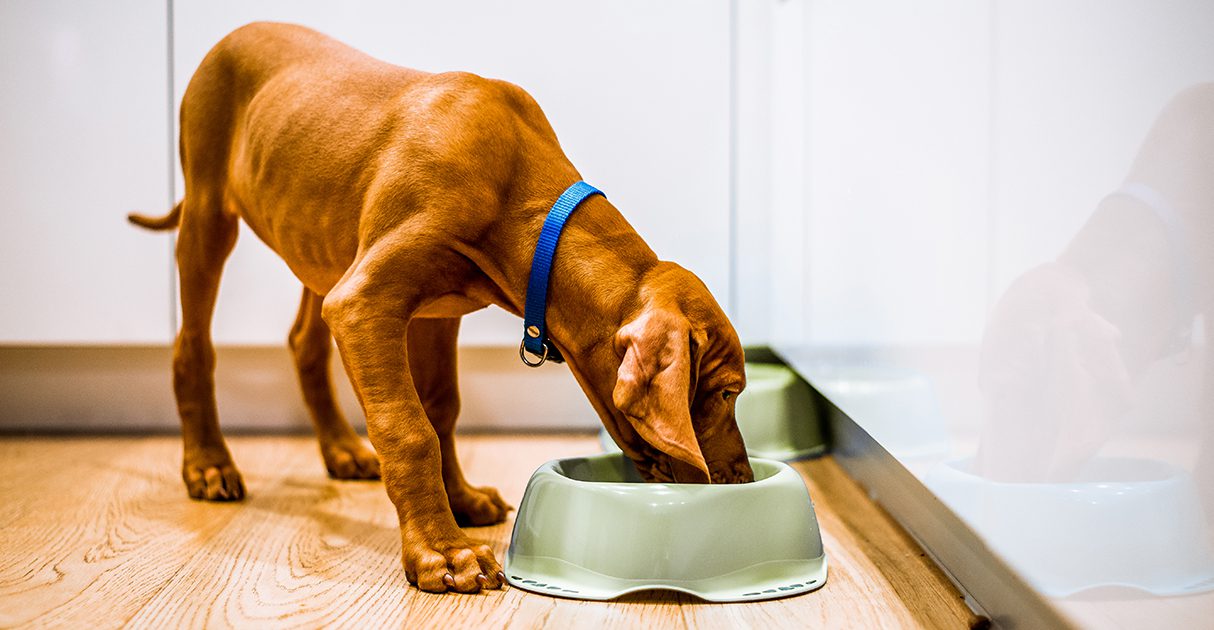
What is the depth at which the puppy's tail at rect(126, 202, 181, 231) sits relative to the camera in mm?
2441

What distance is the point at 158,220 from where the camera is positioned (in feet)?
8.09

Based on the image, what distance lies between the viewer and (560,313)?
5.42 feet

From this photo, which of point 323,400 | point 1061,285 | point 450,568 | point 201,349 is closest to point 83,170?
point 201,349

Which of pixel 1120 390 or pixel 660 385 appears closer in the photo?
pixel 1120 390

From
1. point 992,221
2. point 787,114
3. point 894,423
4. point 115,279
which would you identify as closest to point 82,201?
point 115,279

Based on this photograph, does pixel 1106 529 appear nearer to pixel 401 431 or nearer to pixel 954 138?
pixel 954 138

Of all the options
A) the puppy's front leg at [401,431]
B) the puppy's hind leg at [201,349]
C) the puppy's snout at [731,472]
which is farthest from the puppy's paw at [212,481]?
the puppy's snout at [731,472]

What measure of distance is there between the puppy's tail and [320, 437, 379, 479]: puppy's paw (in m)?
0.61

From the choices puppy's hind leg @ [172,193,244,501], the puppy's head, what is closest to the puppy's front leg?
the puppy's head

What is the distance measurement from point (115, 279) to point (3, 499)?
0.74m

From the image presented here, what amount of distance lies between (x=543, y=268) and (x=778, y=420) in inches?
44.0

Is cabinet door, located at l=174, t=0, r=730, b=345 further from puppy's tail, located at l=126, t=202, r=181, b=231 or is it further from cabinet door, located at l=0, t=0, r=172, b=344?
puppy's tail, located at l=126, t=202, r=181, b=231

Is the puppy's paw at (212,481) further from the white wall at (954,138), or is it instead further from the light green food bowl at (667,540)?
the white wall at (954,138)

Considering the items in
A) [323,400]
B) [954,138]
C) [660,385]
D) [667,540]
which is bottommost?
[323,400]
